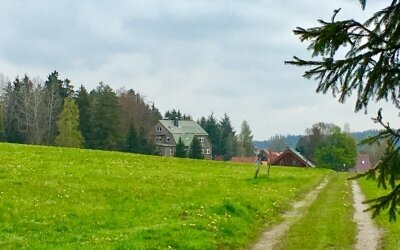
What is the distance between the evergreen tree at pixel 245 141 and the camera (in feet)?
566

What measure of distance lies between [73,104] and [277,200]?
265 feet

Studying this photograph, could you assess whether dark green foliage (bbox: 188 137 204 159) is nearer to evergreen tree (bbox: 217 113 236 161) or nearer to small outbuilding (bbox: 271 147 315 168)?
small outbuilding (bbox: 271 147 315 168)

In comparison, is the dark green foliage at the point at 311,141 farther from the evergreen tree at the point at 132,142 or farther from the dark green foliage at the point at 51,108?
the dark green foliage at the point at 51,108

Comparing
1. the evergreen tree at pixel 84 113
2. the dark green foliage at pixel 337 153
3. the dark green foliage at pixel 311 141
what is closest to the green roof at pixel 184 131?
the dark green foliage at pixel 311 141

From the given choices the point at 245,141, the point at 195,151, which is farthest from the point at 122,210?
the point at 245,141

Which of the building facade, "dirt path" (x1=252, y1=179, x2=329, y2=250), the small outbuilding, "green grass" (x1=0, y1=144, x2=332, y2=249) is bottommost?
"dirt path" (x1=252, y1=179, x2=329, y2=250)

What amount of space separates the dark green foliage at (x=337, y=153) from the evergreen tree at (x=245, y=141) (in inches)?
1632

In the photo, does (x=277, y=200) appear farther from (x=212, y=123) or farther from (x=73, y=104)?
(x=212, y=123)

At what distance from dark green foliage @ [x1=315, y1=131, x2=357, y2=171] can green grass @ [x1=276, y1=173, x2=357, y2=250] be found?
100.0 m

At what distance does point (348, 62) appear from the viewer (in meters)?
6.64

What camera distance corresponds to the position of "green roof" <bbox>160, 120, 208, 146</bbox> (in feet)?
480

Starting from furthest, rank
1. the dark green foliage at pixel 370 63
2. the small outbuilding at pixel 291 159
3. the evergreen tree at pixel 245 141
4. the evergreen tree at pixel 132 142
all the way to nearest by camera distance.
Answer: the evergreen tree at pixel 245 141 < the evergreen tree at pixel 132 142 < the small outbuilding at pixel 291 159 < the dark green foliage at pixel 370 63

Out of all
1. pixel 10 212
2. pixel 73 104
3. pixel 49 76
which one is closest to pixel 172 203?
pixel 10 212

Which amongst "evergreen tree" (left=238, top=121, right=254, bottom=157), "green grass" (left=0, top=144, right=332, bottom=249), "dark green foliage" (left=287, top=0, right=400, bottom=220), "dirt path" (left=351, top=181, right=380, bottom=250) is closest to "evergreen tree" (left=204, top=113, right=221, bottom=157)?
"evergreen tree" (left=238, top=121, right=254, bottom=157)
